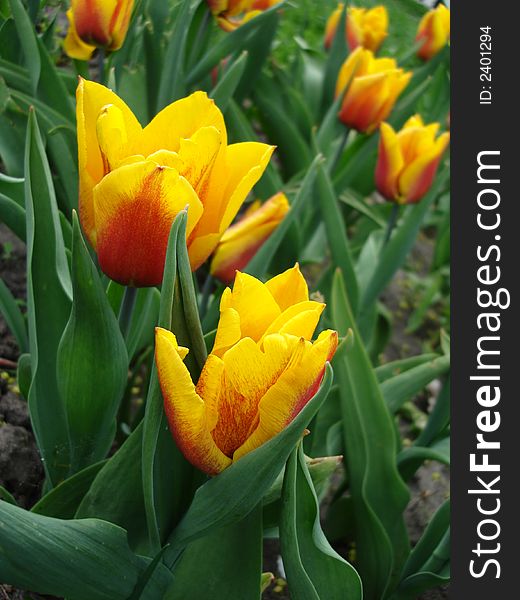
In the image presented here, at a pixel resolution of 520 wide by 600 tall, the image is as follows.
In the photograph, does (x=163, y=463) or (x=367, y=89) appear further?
(x=367, y=89)

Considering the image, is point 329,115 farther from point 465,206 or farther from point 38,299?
point 38,299

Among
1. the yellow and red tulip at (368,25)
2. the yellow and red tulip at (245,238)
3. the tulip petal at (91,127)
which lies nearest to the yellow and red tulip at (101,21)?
the yellow and red tulip at (245,238)

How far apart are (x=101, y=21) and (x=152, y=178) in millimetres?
587

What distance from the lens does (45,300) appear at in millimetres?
1026

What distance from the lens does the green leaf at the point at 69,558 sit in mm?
735

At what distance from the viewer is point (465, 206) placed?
124 cm

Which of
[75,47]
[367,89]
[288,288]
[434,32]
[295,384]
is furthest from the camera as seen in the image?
[434,32]

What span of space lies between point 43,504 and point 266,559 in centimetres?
55

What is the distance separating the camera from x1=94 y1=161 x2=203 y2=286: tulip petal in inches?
31.1

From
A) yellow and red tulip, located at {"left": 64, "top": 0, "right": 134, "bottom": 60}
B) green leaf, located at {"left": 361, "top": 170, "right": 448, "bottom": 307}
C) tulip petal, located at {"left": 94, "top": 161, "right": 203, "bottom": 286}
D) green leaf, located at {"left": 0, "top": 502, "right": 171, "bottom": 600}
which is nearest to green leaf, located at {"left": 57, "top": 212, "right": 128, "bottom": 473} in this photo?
tulip petal, located at {"left": 94, "top": 161, "right": 203, "bottom": 286}

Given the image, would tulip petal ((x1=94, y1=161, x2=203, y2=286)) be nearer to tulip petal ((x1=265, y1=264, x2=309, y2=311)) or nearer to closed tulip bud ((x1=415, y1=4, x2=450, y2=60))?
tulip petal ((x1=265, y1=264, x2=309, y2=311))

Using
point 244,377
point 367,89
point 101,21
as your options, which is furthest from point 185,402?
point 367,89

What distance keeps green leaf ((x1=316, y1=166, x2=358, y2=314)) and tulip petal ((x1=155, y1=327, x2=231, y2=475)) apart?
2.89ft

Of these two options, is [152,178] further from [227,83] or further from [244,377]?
[227,83]
